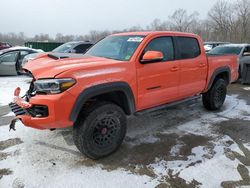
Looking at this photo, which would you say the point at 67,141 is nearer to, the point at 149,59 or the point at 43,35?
the point at 149,59

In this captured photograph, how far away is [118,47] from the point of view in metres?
4.71

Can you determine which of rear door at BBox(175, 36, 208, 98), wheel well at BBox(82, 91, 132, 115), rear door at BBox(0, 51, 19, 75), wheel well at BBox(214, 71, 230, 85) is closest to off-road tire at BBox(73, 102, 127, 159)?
wheel well at BBox(82, 91, 132, 115)

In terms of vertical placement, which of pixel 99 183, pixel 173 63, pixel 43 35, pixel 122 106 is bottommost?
pixel 99 183

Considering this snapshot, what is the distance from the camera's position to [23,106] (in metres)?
3.69

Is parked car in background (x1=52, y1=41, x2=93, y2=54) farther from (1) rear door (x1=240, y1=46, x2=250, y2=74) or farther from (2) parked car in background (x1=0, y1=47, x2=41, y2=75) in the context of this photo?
(1) rear door (x1=240, y1=46, x2=250, y2=74)

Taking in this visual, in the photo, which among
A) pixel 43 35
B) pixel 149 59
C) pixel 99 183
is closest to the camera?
pixel 99 183

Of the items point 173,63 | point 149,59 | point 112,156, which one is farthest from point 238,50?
point 112,156

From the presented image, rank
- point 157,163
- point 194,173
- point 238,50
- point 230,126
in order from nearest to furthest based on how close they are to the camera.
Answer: point 194,173 → point 157,163 → point 230,126 → point 238,50

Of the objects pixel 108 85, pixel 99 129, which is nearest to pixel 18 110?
pixel 99 129

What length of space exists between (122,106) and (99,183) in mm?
1310

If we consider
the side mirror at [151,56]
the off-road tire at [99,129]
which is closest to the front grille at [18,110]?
the off-road tire at [99,129]

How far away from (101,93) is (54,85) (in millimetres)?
662

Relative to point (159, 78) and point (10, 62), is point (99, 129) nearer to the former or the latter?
point (159, 78)

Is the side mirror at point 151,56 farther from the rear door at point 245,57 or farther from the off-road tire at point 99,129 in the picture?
the rear door at point 245,57
